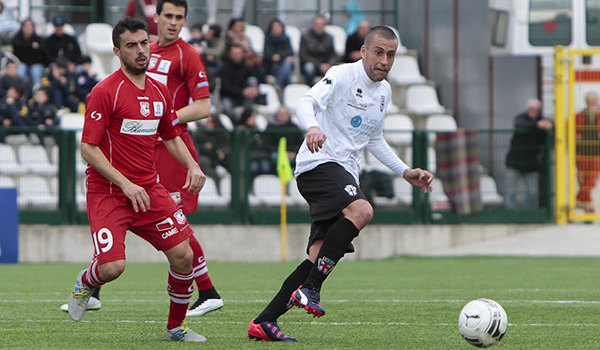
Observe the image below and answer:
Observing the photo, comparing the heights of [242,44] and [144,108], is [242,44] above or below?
above

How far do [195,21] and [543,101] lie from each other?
7.15 m

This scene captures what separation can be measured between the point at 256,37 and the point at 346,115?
1454 centimetres

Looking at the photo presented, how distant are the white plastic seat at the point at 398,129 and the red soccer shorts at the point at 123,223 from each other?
427 inches

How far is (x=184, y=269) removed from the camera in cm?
Answer: 690

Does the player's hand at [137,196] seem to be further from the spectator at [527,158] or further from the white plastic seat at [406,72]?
the white plastic seat at [406,72]

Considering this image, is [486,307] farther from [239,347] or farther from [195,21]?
[195,21]

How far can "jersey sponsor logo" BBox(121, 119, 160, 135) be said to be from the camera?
270 inches

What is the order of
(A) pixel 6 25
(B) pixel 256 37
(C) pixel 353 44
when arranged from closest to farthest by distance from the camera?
(C) pixel 353 44 → (A) pixel 6 25 → (B) pixel 256 37

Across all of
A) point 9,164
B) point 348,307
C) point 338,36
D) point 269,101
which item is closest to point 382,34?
point 348,307

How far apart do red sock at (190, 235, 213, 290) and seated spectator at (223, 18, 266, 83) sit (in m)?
10.5

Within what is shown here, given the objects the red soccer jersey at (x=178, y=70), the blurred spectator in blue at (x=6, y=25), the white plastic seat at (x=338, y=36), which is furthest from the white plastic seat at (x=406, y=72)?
the red soccer jersey at (x=178, y=70)

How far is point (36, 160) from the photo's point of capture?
17.2 metres

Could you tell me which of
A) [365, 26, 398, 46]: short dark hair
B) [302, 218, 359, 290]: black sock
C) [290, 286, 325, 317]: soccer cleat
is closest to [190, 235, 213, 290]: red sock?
[302, 218, 359, 290]: black sock

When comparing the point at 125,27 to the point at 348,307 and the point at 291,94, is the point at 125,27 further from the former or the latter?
the point at 291,94
